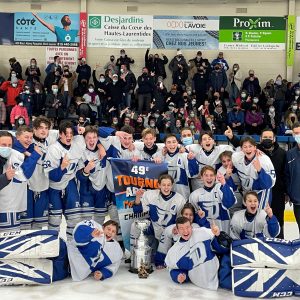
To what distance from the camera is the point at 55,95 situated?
1256 cm

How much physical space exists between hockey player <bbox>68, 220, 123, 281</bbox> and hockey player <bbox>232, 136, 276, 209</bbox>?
136cm

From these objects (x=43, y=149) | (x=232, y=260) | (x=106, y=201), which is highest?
(x=43, y=149)

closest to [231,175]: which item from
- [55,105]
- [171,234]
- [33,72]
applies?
[171,234]

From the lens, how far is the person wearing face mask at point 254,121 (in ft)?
40.8

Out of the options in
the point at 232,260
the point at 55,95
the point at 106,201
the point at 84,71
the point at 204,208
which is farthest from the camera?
the point at 84,71

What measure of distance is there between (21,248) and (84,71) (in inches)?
401

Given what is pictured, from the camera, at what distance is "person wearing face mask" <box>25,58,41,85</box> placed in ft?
43.6

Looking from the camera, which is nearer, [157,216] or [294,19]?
[157,216]

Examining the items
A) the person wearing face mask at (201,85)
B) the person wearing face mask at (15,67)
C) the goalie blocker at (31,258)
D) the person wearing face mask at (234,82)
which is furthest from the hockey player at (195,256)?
the person wearing face mask at (15,67)

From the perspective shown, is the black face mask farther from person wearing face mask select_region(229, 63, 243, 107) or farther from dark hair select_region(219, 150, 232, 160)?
person wearing face mask select_region(229, 63, 243, 107)

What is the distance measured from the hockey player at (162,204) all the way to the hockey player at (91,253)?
1.64ft

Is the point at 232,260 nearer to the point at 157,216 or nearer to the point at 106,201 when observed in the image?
the point at 157,216

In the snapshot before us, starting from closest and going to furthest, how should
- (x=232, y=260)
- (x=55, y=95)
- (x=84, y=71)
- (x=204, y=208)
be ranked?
(x=232, y=260), (x=204, y=208), (x=55, y=95), (x=84, y=71)

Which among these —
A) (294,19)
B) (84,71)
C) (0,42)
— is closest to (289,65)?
(294,19)
